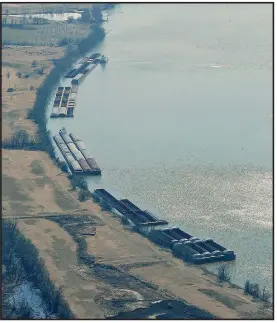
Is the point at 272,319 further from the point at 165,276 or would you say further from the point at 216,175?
the point at 216,175

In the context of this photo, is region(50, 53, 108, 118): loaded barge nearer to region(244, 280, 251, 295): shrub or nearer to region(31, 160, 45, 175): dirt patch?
region(31, 160, 45, 175): dirt patch

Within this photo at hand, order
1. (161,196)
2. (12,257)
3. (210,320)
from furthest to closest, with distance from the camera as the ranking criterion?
1. (161,196)
2. (12,257)
3. (210,320)

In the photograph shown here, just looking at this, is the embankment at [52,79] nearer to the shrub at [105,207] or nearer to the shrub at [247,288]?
the shrub at [105,207]

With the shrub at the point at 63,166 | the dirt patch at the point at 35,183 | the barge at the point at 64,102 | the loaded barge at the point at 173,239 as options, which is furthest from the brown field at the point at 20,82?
the loaded barge at the point at 173,239

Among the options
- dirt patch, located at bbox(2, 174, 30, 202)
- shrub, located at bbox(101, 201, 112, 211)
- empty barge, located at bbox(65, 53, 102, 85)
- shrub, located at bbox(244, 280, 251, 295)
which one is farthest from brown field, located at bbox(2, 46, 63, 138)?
shrub, located at bbox(244, 280, 251, 295)

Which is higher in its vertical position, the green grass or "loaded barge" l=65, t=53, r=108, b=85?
the green grass

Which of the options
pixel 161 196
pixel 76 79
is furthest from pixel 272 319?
pixel 76 79

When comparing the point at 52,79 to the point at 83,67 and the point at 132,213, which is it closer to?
the point at 83,67
